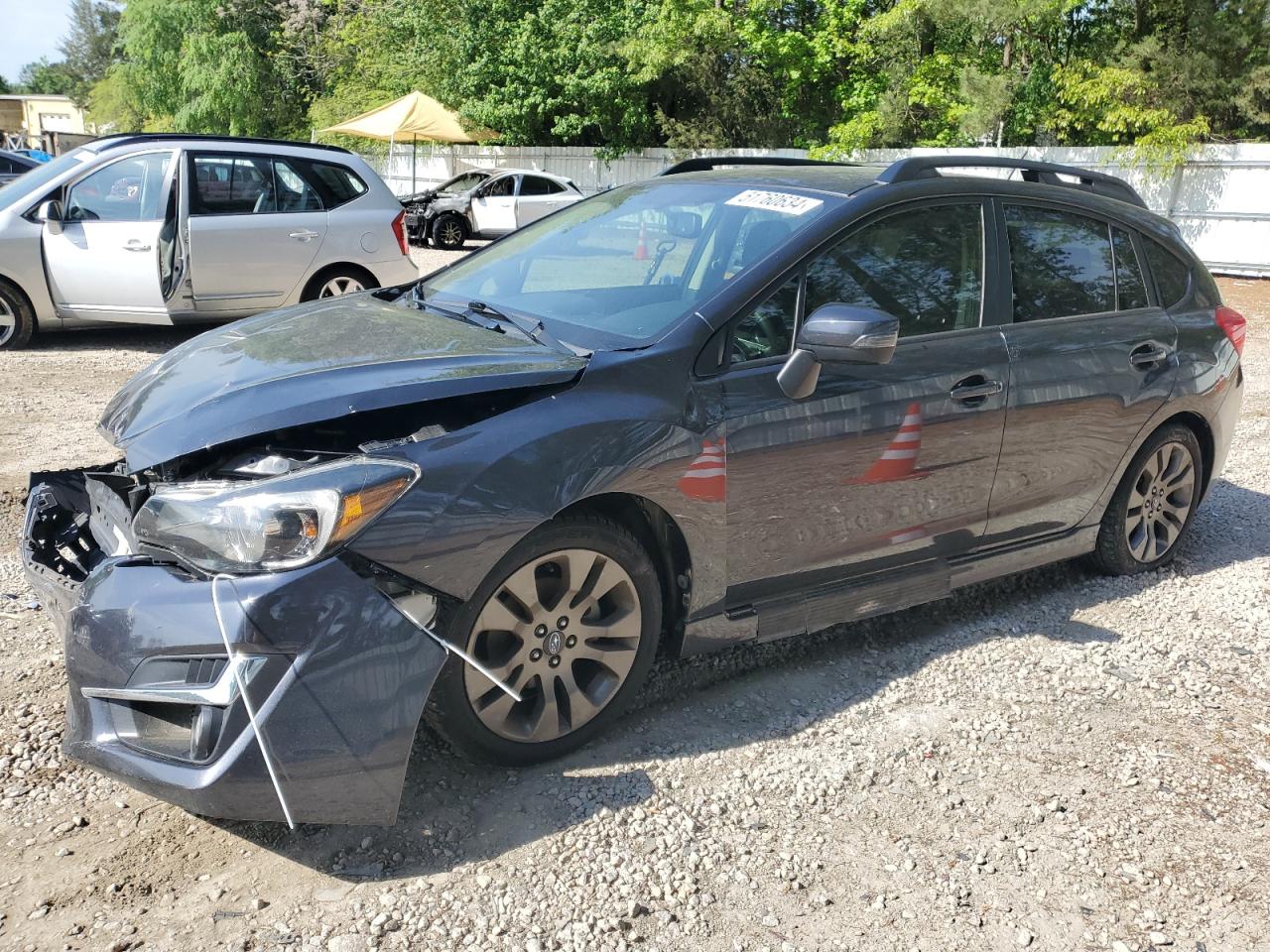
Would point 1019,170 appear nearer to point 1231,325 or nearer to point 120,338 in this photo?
point 1231,325

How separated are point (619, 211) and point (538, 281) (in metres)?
0.52

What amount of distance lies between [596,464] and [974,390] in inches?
65.1

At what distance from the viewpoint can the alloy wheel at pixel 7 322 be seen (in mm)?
8805

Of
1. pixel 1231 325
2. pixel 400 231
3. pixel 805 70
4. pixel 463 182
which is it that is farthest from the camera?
pixel 805 70

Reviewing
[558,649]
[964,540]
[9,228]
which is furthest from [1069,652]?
[9,228]

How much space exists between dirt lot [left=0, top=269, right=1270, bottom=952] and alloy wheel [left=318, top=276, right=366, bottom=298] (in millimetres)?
5416

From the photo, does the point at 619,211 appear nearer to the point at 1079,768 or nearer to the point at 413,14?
the point at 1079,768

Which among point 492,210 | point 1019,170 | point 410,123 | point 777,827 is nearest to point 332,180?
point 1019,170

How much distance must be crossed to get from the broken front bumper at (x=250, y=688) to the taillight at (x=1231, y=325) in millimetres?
4165

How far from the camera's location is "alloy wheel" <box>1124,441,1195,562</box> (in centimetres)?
492

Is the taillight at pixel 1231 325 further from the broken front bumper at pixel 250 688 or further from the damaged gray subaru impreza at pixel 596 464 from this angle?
the broken front bumper at pixel 250 688

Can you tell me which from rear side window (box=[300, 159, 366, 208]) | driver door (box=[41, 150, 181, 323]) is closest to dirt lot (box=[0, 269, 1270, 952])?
driver door (box=[41, 150, 181, 323])

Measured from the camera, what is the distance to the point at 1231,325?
5.13 m

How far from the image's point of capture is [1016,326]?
13.7 feet
